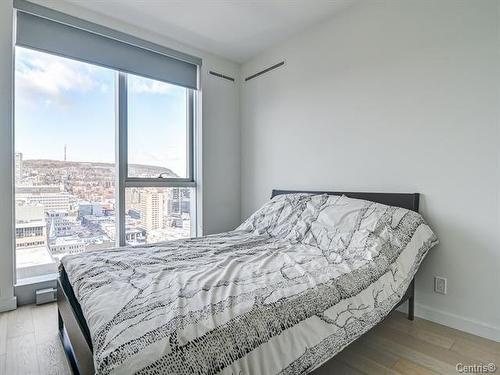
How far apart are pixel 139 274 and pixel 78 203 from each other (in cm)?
163

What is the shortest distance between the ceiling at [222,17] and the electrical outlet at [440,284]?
238cm

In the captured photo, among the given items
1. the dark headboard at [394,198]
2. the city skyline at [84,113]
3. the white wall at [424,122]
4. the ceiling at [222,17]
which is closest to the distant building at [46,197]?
the city skyline at [84,113]

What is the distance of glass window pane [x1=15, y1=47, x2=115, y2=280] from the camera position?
2.36m

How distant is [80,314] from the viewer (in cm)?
129

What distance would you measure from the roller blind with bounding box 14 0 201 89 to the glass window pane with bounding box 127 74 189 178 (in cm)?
16

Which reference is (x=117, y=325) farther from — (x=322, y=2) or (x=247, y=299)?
(x=322, y=2)

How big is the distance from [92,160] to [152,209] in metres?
0.78

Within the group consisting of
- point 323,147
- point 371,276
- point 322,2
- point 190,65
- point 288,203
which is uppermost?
point 322,2

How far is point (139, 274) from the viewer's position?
4.65ft

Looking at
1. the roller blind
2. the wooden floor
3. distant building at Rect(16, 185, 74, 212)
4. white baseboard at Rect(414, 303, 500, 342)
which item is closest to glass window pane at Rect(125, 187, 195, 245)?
distant building at Rect(16, 185, 74, 212)

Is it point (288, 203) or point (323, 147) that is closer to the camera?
point (288, 203)

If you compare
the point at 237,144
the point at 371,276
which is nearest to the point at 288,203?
the point at 371,276

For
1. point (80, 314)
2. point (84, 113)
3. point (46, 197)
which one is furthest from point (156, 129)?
point (80, 314)

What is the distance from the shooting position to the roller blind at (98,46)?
2246mm
